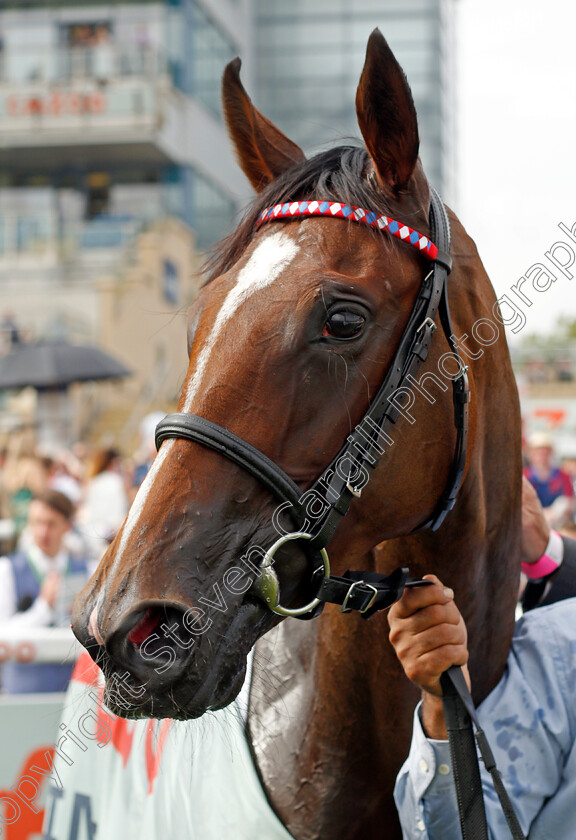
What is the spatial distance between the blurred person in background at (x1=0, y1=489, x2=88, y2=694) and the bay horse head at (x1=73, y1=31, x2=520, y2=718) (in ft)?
7.62

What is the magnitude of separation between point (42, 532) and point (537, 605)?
11.4ft

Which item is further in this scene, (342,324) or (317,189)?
(317,189)

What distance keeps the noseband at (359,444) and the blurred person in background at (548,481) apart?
4659mm

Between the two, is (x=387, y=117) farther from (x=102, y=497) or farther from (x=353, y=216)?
(x=102, y=497)

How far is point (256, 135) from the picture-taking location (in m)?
1.93

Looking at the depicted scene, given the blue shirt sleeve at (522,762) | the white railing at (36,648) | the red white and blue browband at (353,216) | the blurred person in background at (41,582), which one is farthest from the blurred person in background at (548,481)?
the red white and blue browband at (353,216)

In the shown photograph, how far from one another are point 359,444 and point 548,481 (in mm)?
6343

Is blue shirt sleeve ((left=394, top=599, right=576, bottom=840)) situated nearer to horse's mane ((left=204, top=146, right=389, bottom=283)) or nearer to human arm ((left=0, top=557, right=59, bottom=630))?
horse's mane ((left=204, top=146, right=389, bottom=283))

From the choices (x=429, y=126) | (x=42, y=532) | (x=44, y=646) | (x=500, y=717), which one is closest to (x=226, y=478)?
(x=500, y=717)

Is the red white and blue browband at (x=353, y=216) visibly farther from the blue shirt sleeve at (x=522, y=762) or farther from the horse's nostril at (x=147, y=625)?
the blue shirt sleeve at (x=522, y=762)

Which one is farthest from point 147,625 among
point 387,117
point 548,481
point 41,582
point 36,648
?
point 548,481

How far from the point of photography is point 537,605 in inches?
88.2

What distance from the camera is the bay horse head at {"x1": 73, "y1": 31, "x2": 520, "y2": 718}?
1350 millimetres

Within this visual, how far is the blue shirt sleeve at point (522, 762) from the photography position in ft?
5.48
